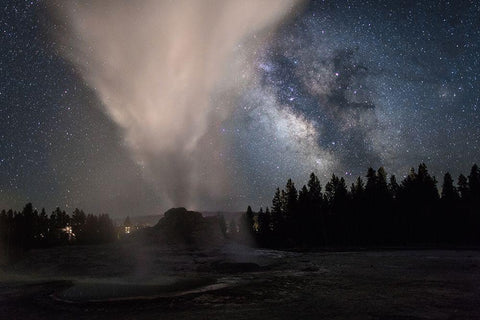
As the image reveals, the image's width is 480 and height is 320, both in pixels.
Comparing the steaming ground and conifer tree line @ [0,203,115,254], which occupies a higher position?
conifer tree line @ [0,203,115,254]

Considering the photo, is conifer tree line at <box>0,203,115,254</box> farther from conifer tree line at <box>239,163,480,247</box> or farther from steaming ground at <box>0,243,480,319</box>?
steaming ground at <box>0,243,480,319</box>

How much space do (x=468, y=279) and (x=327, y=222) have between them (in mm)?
66441

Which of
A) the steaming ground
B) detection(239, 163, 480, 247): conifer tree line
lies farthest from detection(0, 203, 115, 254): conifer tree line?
the steaming ground

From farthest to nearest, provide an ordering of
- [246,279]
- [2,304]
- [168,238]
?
[168,238], [246,279], [2,304]

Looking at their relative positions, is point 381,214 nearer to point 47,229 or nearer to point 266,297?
point 266,297

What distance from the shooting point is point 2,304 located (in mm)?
19766

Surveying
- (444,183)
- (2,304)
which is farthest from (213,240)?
(444,183)

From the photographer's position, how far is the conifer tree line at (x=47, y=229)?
3558 inches

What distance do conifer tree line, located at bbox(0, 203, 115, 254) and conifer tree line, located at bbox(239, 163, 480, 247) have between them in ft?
175

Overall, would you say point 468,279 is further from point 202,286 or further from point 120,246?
point 120,246

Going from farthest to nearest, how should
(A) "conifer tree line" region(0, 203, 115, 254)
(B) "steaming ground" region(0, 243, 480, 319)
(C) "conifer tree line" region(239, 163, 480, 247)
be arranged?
(A) "conifer tree line" region(0, 203, 115, 254), (C) "conifer tree line" region(239, 163, 480, 247), (B) "steaming ground" region(0, 243, 480, 319)

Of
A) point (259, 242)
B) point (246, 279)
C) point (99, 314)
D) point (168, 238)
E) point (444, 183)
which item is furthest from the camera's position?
point (259, 242)

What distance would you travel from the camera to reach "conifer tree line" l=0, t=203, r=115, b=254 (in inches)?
3558

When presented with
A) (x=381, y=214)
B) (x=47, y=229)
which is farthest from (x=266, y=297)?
(x=47, y=229)
